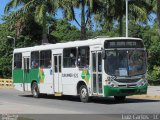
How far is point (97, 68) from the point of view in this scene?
24.5m

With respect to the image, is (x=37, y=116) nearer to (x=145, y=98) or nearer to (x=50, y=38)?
(x=145, y=98)

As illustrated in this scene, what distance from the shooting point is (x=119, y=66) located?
24.0 m

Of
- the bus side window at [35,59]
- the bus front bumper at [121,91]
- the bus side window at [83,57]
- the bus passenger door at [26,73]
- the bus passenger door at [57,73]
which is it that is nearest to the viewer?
the bus front bumper at [121,91]

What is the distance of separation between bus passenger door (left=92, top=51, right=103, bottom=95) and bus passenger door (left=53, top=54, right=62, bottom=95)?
3.53 metres

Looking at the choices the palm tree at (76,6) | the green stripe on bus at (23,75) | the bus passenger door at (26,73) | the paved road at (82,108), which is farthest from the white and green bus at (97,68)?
the palm tree at (76,6)

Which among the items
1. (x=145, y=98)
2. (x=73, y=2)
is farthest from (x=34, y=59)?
(x=73, y=2)

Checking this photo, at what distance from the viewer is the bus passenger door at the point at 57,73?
27.9m

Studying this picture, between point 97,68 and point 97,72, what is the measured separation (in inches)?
7.4

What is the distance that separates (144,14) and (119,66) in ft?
82.3

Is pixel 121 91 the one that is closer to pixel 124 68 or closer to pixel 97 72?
pixel 124 68

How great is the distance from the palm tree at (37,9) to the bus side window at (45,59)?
60.9ft

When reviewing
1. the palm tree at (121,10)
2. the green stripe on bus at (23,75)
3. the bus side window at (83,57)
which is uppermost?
the palm tree at (121,10)

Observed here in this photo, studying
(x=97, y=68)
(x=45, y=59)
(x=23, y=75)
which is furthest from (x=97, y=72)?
(x=23, y=75)

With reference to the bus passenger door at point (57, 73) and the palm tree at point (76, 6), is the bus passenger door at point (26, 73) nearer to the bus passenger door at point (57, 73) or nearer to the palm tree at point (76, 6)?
the bus passenger door at point (57, 73)
